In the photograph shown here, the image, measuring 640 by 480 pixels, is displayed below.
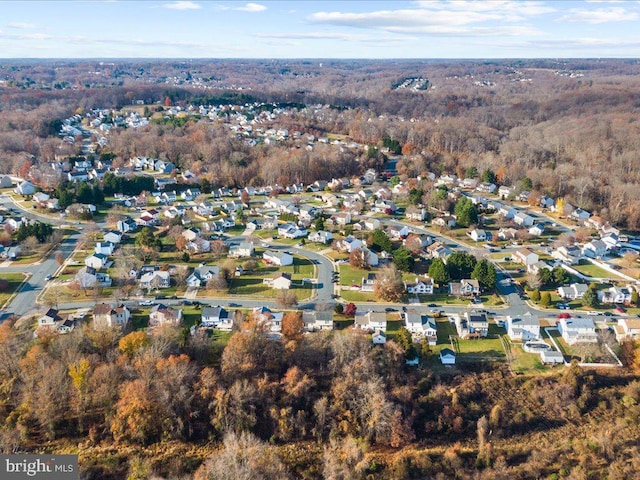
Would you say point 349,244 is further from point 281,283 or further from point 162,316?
point 162,316

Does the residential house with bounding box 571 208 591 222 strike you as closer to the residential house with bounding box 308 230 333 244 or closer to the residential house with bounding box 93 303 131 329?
the residential house with bounding box 308 230 333 244

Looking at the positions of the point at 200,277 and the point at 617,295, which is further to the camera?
the point at 200,277

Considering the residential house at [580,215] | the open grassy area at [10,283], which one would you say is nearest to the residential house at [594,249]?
the residential house at [580,215]

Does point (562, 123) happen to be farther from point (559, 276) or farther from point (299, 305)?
point (299, 305)

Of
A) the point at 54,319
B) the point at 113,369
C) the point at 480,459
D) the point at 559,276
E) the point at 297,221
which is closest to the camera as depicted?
the point at 480,459

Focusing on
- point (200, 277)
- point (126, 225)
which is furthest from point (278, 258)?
point (126, 225)

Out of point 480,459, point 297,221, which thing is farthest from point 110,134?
point 480,459

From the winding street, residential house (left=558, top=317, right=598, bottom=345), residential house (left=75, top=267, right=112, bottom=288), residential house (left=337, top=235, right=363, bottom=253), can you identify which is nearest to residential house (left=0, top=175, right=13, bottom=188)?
the winding street
